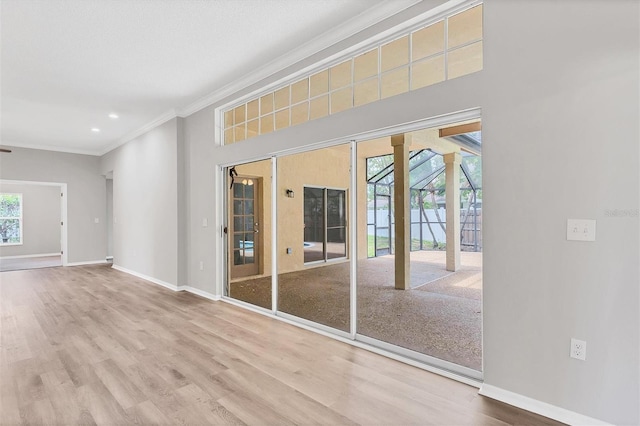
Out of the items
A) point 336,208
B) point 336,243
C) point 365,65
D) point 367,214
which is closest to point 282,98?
point 365,65

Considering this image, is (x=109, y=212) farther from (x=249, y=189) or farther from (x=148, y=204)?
(x=249, y=189)

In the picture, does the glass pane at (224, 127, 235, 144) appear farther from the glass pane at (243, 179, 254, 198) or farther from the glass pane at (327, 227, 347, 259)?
the glass pane at (327, 227, 347, 259)

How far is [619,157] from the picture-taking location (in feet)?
5.90

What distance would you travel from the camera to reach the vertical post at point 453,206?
2999mm

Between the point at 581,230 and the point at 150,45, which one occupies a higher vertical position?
the point at 150,45

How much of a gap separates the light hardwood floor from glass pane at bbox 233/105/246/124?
8.91ft

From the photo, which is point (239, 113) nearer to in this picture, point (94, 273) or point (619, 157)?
point (619, 157)

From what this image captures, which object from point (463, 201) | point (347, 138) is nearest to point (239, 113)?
point (347, 138)

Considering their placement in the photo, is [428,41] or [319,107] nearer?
[428,41]

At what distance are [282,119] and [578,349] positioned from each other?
3468 mm

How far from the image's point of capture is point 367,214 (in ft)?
13.0

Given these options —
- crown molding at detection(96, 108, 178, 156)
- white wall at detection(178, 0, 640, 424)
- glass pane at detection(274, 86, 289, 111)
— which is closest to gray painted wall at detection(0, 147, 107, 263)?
crown molding at detection(96, 108, 178, 156)

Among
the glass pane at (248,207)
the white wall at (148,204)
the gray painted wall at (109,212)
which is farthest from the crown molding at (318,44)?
the gray painted wall at (109,212)

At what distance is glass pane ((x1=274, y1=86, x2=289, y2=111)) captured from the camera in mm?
3943
